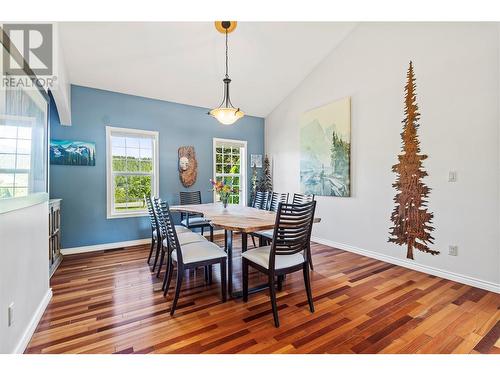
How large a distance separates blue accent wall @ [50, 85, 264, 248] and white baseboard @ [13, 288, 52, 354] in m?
1.80

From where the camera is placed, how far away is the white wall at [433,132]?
257 cm

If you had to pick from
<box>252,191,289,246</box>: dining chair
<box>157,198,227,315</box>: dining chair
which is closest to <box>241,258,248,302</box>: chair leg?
<box>157,198,227,315</box>: dining chair

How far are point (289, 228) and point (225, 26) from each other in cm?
280

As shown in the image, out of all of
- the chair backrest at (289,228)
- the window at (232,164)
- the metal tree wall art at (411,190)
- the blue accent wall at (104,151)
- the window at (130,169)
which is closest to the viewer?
the chair backrest at (289,228)

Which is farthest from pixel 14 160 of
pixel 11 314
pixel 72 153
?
pixel 72 153

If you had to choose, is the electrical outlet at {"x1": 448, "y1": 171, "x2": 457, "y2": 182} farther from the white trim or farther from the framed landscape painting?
the framed landscape painting

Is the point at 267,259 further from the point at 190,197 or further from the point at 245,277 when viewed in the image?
the point at 190,197

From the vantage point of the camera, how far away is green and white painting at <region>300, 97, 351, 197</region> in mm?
3957

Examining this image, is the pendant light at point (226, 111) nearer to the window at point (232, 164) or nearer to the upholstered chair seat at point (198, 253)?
A: the upholstered chair seat at point (198, 253)

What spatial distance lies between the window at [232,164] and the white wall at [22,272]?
325 centimetres

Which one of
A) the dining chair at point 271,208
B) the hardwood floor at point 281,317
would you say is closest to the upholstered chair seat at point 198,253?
the hardwood floor at point 281,317

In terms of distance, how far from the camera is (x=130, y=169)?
4.34 metres

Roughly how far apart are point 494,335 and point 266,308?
1742 millimetres
